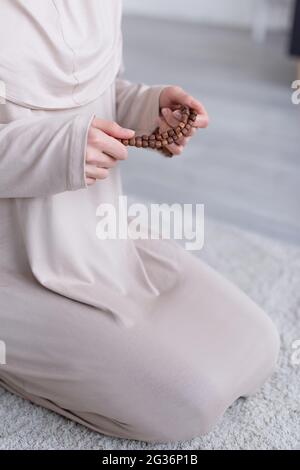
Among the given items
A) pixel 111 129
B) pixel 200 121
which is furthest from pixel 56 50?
pixel 200 121

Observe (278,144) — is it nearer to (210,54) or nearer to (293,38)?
(293,38)

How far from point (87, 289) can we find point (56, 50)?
0.97 feet

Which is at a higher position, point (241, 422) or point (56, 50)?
point (56, 50)

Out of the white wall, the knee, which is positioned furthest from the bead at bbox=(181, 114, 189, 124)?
the white wall

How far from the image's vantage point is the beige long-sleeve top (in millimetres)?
707

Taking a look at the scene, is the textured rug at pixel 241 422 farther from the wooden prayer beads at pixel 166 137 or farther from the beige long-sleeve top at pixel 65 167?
the wooden prayer beads at pixel 166 137

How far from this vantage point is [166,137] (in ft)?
2.61

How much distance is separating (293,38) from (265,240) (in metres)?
1.25

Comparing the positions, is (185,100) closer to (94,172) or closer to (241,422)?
(94,172)

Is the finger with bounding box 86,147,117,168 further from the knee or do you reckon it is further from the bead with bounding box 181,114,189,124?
the knee

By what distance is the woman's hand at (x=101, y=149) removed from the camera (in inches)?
27.5
